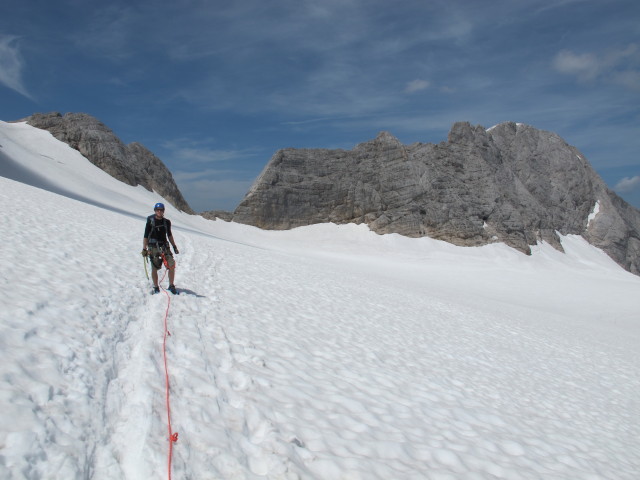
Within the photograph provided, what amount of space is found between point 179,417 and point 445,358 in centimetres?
700

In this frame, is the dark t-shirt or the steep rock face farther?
the steep rock face

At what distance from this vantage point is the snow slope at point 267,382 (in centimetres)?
401

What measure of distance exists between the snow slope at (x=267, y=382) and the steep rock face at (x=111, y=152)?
45361 millimetres

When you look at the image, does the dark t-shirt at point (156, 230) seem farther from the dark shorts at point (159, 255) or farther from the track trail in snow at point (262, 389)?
the track trail in snow at point (262, 389)

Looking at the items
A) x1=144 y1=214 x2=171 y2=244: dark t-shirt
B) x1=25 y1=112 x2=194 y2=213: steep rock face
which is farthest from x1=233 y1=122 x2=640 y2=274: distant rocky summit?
x1=144 y1=214 x2=171 y2=244: dark t-shirt

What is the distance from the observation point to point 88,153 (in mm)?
56156

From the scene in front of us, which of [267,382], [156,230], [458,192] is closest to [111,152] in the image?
[458,192]

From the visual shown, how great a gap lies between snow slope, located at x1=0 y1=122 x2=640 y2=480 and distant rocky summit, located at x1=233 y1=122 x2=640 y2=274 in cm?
4127

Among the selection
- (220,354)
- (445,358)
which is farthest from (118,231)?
(445,358)

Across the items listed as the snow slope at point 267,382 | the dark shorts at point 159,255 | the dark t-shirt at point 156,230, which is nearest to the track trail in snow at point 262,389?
→ the snow slope at point 267,382

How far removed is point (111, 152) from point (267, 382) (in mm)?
59756

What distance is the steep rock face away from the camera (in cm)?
5600

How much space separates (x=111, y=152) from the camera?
56.5 metres

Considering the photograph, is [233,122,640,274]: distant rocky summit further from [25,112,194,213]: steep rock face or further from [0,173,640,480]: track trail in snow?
[0,173,640,480]: track trail in snow
